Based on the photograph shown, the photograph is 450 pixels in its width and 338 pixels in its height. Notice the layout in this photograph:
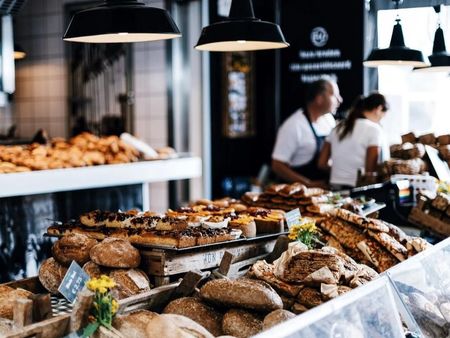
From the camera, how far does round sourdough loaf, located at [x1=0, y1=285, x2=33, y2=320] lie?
244 centimetres

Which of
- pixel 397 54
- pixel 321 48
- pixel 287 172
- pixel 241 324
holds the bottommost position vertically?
pixel 287 172

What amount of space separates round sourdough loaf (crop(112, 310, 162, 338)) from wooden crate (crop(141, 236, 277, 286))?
2.08 ft

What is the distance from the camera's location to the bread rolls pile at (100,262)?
273 cm

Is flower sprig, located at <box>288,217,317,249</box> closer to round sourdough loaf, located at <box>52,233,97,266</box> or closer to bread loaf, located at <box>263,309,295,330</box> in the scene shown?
bread loaf, located at <box>263,309,295,330</box>

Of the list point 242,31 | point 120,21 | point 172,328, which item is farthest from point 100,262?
point 242,31

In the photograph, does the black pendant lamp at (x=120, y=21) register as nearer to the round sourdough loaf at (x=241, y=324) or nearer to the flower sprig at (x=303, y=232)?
the flower sprig at (x=303, y=232)

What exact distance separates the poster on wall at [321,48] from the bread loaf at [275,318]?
620 centimetres

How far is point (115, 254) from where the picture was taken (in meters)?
2.76

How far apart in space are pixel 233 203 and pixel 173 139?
4369 millimetres

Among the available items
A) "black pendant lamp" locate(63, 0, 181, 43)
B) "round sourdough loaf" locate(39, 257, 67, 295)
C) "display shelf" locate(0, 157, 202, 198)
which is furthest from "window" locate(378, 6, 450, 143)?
"round sourdough loaf" locate(39, 257, 67, 295)

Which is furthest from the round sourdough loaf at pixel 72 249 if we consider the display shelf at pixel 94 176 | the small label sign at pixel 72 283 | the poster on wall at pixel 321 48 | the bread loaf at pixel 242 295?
the poster on wall at pixel 321 48

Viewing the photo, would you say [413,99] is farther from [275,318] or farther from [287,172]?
[275,318]

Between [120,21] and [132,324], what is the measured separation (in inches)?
54.6

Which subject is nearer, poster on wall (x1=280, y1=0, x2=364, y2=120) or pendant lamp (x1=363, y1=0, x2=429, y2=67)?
pendant lamp (x1=363, y1=0, x2=429, y2=67)
